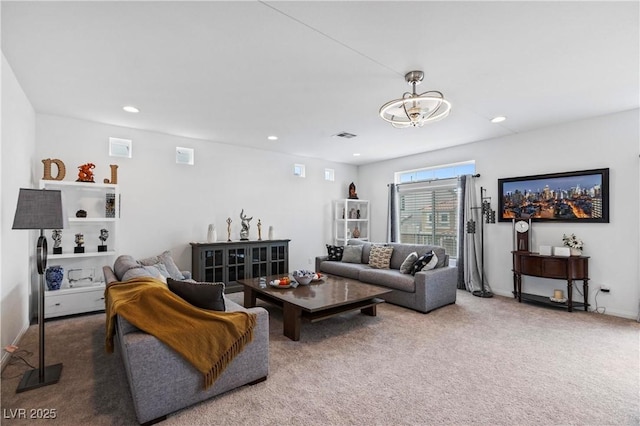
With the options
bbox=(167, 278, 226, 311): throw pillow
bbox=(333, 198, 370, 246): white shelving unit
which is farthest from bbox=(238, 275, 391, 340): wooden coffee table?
bbox=(333, 198, 370, 246): white shelving unit

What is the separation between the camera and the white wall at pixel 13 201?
2.62 meters

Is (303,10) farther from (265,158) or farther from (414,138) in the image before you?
(265,158)

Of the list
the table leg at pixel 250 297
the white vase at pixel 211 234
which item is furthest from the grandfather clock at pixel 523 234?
the white vase at pixel 211 234

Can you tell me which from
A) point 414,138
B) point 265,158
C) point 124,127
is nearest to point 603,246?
point 414,138

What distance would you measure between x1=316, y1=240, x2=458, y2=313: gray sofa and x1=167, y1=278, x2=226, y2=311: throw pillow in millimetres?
2803

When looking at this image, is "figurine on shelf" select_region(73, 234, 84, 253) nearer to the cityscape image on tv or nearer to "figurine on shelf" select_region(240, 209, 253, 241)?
"figurine on shelf" select_region(240, 209, 253, 241)

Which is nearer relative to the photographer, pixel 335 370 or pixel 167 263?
pixel 335 370

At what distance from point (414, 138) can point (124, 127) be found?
4493mm

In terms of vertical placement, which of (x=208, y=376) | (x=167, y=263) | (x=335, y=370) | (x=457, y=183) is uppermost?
(x=457, y=183)

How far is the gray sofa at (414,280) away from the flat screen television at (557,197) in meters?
1.47

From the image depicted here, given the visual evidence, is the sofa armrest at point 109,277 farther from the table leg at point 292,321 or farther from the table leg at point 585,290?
the table leg at point 585,290

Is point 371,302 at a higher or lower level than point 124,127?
lower

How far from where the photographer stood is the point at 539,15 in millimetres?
2029

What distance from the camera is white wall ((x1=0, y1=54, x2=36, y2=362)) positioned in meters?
2.62
